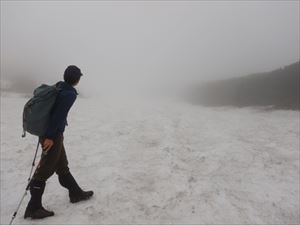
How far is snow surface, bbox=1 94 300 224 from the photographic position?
731cm

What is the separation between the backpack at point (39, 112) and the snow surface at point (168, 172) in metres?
1.95

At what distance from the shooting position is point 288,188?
8.82 m

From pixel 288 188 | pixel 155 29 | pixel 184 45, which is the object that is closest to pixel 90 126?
pixel 288 188

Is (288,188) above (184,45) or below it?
below

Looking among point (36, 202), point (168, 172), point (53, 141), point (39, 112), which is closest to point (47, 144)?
point (53, 141)

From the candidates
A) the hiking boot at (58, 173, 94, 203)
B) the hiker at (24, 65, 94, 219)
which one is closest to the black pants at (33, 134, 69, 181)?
the hiker at (24, 65, 94, 219)

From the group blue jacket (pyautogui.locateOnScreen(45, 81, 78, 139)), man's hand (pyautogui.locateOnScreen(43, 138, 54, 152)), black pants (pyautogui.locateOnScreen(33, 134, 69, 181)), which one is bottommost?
black pants (pyautogui.locateOnScreen(33, 134, 69, 181))

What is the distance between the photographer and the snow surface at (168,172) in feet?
24.0

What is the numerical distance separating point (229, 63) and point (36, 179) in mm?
58193

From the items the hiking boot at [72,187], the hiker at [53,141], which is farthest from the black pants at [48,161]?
the hiking boot at [72,187]

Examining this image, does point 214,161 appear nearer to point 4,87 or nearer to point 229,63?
point 4,87

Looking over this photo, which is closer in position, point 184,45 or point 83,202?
point 83,202

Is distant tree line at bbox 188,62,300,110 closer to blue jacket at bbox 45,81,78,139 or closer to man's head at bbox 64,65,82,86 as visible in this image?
man's head at bbox 64,65,82,86

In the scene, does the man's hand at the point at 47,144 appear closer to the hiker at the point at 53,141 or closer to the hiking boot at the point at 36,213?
the hiker at the point at 53,141
